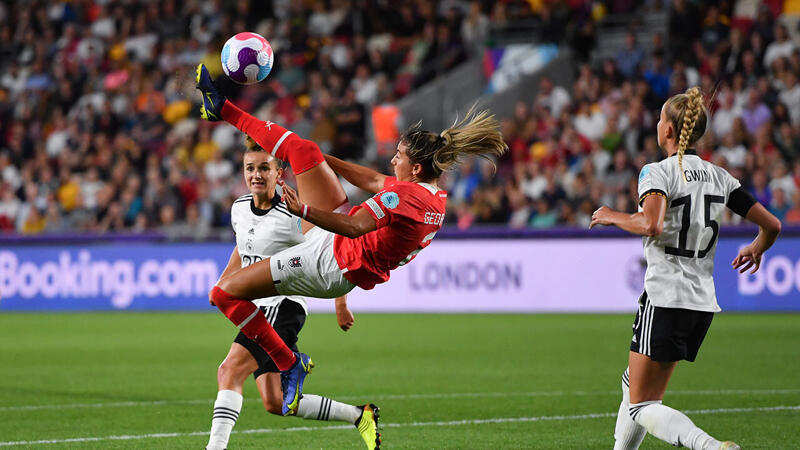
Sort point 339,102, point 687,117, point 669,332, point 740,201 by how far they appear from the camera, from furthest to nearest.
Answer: point 339,102, point 740,201, point 687,117, point 669,332

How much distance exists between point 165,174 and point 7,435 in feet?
50.5

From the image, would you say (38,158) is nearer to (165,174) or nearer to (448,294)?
(165,174)

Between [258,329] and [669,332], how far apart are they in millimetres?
2309

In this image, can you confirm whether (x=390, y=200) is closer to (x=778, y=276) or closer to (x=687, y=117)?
(x=687, y=117)

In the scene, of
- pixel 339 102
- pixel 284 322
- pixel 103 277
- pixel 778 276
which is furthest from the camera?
pixel 339 102

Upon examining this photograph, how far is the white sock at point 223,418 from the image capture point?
256 inches

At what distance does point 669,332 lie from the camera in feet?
17.9

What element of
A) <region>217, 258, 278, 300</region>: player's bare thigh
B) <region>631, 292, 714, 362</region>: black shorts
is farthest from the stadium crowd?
<region>217, 258, 278, 300</region>: player's bare thigh

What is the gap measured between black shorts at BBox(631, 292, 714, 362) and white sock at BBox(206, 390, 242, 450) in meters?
2.40

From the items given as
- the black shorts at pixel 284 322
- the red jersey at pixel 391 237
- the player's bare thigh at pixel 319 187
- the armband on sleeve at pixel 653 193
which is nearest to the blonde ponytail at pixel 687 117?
the armband on sleeve at pixel 653 193

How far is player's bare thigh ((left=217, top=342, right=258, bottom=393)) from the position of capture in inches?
266

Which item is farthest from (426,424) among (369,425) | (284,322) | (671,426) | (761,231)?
(761,231)

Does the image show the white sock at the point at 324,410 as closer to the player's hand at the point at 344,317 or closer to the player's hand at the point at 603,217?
the player's hand at the point at 344,317

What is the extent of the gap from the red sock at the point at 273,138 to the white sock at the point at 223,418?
55.6 inches
